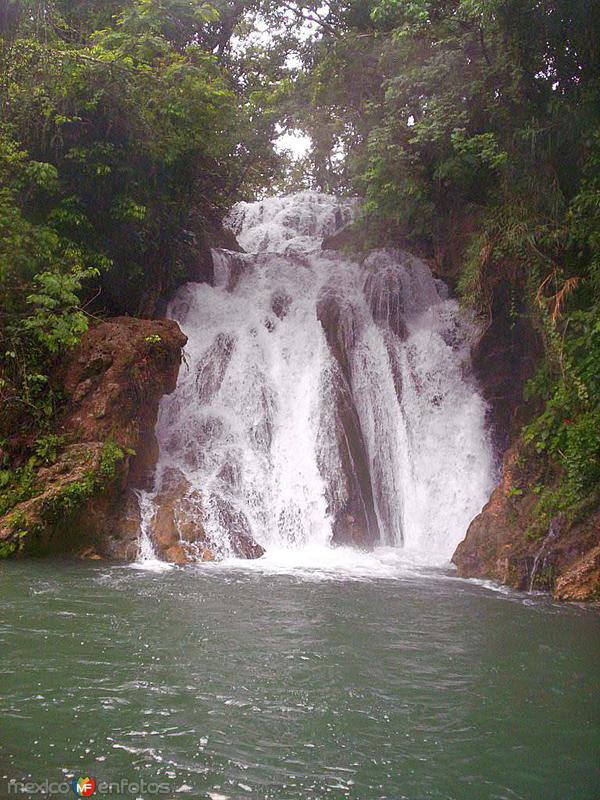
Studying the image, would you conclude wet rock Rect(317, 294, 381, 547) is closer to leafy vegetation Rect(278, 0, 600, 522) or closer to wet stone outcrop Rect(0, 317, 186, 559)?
leafy vegetation Rect(278, 0, 600, 522)

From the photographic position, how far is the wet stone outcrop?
10.3 m

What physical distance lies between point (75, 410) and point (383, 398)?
638cm

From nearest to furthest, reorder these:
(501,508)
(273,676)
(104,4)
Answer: (273,676) → (501,508) → (104,4)

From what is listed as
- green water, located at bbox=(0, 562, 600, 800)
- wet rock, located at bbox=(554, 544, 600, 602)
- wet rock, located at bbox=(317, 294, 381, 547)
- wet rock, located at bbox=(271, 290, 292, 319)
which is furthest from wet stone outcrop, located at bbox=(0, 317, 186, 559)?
wet rock, located at bbox=(554, 544, 600, 602)

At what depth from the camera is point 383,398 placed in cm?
1468

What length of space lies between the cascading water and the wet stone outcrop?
2.15 ft

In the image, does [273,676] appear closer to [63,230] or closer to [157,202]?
[63,230]

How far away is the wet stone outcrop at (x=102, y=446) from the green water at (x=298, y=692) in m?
1.95

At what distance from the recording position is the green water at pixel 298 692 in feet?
13.1

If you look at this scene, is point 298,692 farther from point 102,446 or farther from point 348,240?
point 348,240

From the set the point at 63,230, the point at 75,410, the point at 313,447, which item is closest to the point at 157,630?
the point at 75,410

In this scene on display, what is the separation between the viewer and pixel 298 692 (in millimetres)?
5254

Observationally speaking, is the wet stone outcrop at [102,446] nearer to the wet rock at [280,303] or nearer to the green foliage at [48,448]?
the green foliage at [48,448]

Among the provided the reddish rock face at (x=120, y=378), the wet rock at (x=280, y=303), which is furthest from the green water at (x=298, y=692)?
the wet rock at (x=280, y=303)
